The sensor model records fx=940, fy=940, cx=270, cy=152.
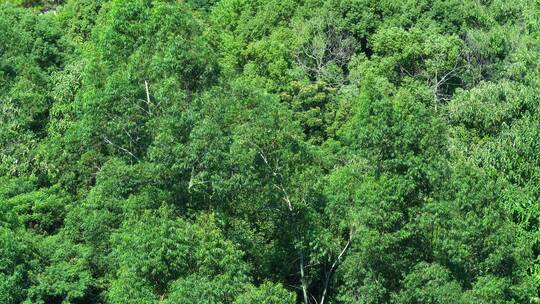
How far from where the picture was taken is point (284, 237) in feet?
101

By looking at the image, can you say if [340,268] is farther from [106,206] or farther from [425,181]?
[106,206]

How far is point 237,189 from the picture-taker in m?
28.9

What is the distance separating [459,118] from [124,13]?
1364 centimetres

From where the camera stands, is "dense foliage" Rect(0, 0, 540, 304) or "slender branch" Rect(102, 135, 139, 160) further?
"slender branch" Rect(102, 135, 139, 160)

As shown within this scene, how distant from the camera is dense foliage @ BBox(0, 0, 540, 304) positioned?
27.7 metres

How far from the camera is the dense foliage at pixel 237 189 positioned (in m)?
27.7

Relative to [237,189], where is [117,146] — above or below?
below

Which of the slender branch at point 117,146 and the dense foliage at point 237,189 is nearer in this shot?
the dense foliage at point 237,189

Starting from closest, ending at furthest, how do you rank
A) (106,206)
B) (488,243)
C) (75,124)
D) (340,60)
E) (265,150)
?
(488,243)
(265,150)
(106,206)
(75,124)
(340,60)

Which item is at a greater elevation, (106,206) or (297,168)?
(297,168)

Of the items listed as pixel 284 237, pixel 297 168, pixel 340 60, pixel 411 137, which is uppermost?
pixel 411 137

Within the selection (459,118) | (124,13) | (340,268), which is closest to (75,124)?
(124,13)

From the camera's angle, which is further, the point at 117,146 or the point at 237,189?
the point at 117,146

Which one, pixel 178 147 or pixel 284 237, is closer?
pixel 178 147
